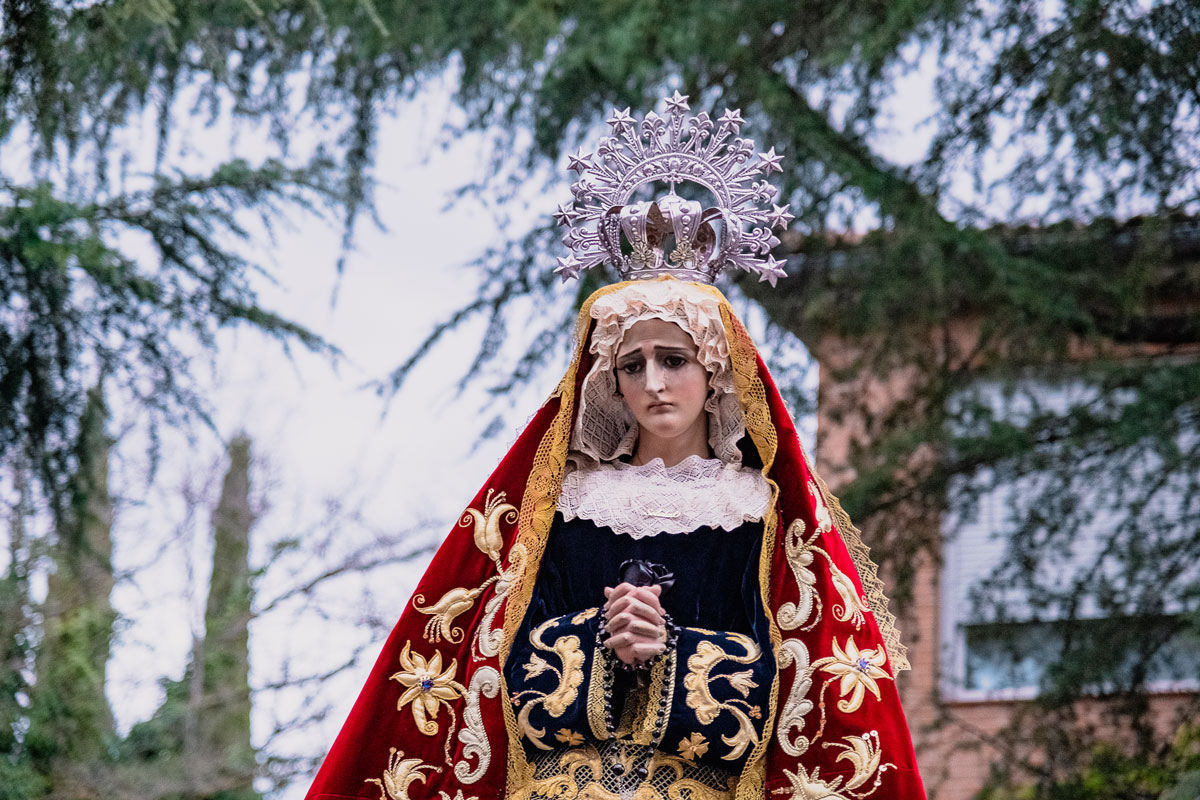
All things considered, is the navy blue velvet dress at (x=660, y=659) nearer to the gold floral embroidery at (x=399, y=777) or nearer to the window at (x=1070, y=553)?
the gold floral embroidery at (x=399, y=777)

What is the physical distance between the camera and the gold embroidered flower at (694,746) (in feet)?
13.2

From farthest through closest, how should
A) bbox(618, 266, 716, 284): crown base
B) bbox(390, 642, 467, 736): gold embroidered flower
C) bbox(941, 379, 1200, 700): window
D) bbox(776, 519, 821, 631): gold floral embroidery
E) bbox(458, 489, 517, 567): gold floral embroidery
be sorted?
bbox(941, 379, 1200, 700): window < bbox(618, 266, 716, 284): crown base < bbox(458, 489, 517, 567): gold floral embroidery < bbox(390, 642, 467, 736): gold embroidered flower < bbox(776, 519, 821, 631): gold floral embroidery

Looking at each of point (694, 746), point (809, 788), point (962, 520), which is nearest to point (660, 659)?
point (694, 746)

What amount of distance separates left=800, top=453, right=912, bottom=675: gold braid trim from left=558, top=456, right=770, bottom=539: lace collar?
0.18 m

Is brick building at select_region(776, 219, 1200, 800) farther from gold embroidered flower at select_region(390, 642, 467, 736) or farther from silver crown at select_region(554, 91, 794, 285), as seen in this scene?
gold embroidered flower at select_region(390, 642, 467, 736)

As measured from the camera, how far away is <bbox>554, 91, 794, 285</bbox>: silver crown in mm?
4613

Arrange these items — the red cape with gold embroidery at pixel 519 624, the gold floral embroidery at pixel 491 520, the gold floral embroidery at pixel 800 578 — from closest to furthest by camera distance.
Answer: the red cape with gold embroidery at pixel 519 624
the gold floral embroidery at pixel 800 578
the gold floral embroidery at pixel 491 520

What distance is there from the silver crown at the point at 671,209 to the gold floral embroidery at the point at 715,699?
3.31ft

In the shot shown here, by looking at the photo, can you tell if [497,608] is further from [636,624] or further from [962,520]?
[962,520]

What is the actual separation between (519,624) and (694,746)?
511 mm

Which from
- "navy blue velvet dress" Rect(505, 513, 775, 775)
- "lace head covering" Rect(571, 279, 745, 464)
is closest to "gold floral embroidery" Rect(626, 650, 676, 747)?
"navy blue velvet dress" Rect(505, 513, 775, 775)

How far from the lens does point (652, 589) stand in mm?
4070

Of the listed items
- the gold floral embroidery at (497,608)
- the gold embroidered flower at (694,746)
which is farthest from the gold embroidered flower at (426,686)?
the gold embroidered flower at (694,746)

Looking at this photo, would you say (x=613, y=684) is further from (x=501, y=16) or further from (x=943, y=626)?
(x=943, y=626)
